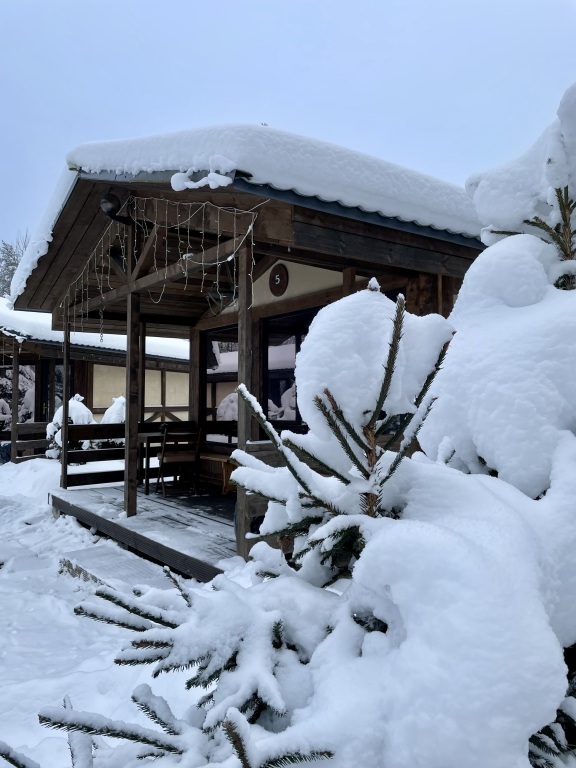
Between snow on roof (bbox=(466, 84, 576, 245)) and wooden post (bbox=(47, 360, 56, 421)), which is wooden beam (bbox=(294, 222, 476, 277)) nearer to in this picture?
snow on roof (bbox=(466, 84, 576, 245))

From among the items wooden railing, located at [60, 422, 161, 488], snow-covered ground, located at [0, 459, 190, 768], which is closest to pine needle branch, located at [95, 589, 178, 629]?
snow-covered ground, located at [0, 459, 190, 768]

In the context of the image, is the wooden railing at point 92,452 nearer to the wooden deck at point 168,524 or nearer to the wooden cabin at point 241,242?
the wooden deck at point 168,524

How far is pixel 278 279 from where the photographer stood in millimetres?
8008

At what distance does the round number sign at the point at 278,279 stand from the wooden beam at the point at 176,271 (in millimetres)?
1803

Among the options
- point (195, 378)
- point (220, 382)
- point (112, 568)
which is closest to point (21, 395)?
point (195, 378)

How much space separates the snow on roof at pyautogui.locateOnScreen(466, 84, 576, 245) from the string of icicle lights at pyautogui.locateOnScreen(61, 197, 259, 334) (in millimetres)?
2916

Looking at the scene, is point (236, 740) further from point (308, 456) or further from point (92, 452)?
point (92, 452)

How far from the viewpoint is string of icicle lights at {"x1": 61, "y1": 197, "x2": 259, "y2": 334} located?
201 inches

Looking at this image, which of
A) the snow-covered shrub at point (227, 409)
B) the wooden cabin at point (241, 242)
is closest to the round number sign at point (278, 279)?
the wooden cabin at point (241, 242)

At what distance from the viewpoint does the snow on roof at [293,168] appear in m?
4.21

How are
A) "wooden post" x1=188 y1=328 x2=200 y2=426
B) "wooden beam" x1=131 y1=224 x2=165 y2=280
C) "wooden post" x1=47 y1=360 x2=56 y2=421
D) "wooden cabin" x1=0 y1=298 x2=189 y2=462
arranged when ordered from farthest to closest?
"wooden post" x1=47 y1=360 x2=56 y2=421
"wooden cabin" x1=0 y1=298 x2=189 y2=462
"wooden post" x1=188 y1=328 x2=200 y2=426
"wooden beam" x1=131 y1=224 x2=165 y2=280

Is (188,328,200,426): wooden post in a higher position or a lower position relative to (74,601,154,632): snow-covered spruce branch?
higher

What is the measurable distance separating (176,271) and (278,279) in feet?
7.95

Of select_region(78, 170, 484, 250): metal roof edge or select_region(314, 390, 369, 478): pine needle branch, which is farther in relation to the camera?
select_region(78, 170, 484, 250): metal roof edge
